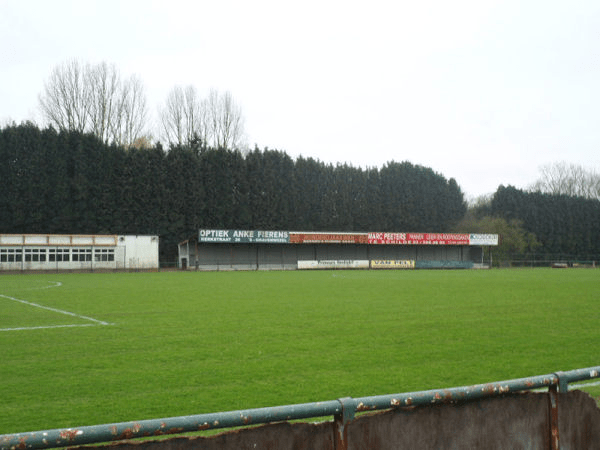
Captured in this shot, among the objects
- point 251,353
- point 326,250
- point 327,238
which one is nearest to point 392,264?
point 326,250

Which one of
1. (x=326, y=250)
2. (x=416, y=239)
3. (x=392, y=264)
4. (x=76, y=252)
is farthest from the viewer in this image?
(x=416, y=239)

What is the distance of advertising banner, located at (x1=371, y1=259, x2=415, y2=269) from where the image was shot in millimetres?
67875

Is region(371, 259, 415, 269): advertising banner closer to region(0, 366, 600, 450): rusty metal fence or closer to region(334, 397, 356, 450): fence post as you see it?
region(0, 366, 600, 450): rusty metal fence

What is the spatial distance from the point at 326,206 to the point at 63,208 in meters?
36.5

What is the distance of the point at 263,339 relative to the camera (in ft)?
36.9

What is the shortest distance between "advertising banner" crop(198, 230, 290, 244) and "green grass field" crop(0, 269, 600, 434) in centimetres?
4227

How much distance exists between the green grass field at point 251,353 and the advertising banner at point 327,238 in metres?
47.8

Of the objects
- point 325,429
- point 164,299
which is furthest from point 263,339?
point 164,299

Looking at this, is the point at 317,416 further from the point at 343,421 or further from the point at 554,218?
the point at 554,218

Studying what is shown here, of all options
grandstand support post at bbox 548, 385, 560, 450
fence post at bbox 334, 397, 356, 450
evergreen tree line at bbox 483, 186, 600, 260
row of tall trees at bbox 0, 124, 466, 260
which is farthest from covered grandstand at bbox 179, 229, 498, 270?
fence post at bbox 334, 397, 356, 450

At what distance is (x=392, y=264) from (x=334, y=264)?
800 cm

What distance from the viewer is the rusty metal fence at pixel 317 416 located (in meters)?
2.32

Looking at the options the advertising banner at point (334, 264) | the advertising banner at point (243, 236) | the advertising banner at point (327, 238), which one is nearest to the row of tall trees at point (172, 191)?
the advertising banner at point (243, 236)

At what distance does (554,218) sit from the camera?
99.8 metres
